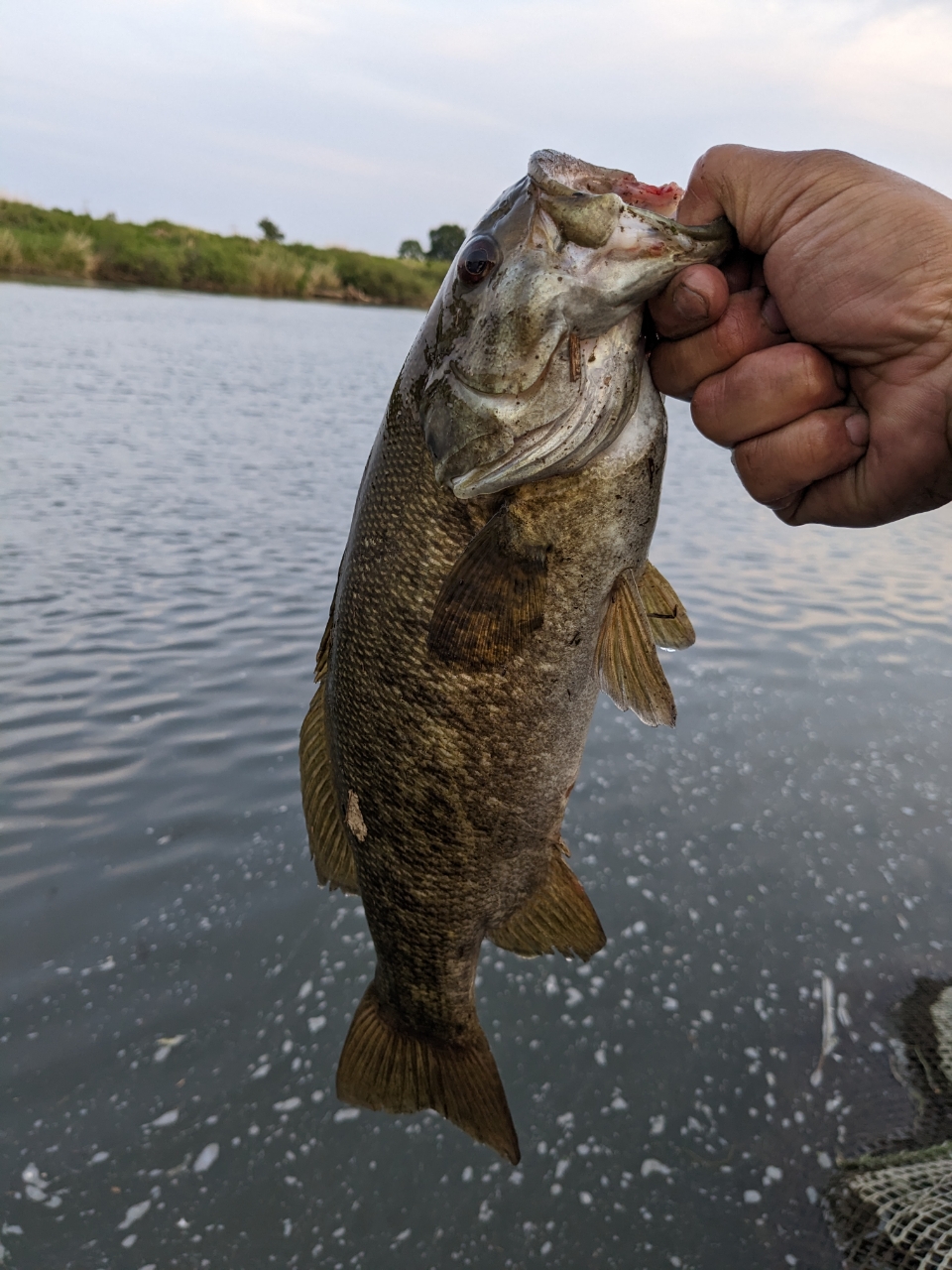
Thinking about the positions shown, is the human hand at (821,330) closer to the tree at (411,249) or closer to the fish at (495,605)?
the fish at (495,605)

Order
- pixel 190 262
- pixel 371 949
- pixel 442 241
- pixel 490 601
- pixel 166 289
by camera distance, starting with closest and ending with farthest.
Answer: pixel 490 601
pixel 371 949
pixel 166 289
pixel 190 262
pixel 442 241

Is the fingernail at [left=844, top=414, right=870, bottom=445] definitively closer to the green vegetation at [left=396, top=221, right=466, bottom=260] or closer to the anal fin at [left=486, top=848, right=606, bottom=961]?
the anal fin at [left=486, top=848, right=606, bottom=961]

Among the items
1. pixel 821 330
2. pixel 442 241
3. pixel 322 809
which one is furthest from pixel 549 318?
pixel 442 241

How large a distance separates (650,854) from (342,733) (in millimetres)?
3144

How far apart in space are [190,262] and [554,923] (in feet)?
155

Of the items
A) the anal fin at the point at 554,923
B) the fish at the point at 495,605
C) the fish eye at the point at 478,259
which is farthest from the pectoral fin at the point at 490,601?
the anal fin at the point at 554,923

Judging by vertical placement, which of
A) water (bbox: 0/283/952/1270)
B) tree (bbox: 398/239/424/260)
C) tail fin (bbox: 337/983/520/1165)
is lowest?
water (bbox: 0/283/952/1270)

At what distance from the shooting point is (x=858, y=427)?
7.22 ft

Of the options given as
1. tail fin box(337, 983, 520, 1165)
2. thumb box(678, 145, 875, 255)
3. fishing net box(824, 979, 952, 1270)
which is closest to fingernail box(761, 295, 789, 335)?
thumb box(678, 145, 875, 255)

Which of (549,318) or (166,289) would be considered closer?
(549,318)

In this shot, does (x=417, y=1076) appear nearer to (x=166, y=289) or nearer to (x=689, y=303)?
(x=689, y=303)

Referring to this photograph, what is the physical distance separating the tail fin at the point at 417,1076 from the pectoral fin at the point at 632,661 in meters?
1.13

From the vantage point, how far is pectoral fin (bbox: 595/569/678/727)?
207 cm

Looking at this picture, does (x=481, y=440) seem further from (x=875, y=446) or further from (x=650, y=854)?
(x=650, y=854)
